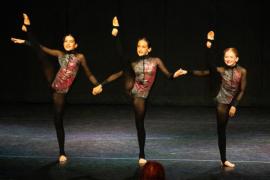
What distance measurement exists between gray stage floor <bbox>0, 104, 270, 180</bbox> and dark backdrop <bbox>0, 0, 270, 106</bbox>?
2.71 ft

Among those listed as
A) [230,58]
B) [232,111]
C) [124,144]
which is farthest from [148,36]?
[232,111]

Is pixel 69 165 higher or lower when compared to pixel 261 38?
lower

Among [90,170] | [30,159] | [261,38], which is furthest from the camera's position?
[261,38]

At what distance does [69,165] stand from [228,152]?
6.90 feet

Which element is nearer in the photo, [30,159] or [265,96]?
[30,159]

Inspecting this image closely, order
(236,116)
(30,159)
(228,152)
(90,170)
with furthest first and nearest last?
(236,116) < (228,152) < (30,159) < (90,170)

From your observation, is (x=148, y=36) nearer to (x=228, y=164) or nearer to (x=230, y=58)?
(x=230, y=58)

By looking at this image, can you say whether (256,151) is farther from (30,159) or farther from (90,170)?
(30,159)

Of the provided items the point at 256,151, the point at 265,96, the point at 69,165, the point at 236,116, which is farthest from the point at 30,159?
the point at 265,96

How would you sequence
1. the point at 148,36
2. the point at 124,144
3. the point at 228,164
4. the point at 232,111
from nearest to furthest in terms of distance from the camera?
the point at 232,111 < the point at 228,164 < the point at 124,144 < the point at 148,36

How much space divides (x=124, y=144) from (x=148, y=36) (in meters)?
4.74

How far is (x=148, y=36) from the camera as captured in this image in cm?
1095

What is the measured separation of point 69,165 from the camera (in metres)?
5.44

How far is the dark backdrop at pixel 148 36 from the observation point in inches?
422
